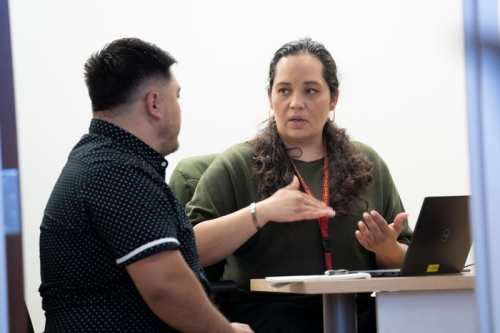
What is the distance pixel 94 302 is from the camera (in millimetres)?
1634

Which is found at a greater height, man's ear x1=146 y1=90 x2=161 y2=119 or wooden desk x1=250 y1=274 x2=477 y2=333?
man's ear x1=146 y1=90 x2=161 y2=119

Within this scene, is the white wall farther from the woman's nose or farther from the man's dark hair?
the man's dark hair

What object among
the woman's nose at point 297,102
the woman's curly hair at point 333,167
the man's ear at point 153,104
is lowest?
the woman's curly hair at point 333,167

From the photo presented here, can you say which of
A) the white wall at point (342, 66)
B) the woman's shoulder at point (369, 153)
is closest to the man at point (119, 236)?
the woman's shoulder at point (369, 153)

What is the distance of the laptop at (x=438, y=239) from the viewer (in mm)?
2059

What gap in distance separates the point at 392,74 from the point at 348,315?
1.99 m

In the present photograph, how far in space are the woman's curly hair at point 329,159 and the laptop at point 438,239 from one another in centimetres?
52

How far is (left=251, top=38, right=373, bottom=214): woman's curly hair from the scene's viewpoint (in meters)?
2.67

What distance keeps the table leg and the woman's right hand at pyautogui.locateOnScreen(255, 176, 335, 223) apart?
25cm

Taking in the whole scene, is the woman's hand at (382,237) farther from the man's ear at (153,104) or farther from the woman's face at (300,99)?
the man's ear at (153,104)

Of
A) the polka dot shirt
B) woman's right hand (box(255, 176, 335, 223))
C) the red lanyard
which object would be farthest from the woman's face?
the polka dot shirt

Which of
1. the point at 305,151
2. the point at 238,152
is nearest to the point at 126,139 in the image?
the point at 238,152

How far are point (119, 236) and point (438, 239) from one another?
99 centimetres

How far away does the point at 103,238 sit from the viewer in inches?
63.6
